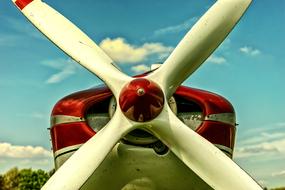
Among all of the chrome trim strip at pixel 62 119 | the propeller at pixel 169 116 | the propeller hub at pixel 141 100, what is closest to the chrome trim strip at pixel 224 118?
the propeller at pixel 169 116

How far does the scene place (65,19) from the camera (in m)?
8.56

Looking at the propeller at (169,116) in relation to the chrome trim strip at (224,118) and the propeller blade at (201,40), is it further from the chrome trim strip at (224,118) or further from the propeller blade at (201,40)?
the chrome trim strip at (224,118)

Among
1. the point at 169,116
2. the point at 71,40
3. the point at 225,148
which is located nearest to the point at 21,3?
the point at 71,40

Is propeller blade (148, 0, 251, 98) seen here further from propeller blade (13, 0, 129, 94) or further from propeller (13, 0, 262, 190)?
propeller blade (13, 0, 129, 94)

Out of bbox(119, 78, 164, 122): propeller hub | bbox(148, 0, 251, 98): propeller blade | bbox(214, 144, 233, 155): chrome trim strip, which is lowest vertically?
bbox(214, 144, 233, 155): chrome trim strip

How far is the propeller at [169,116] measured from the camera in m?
6.83

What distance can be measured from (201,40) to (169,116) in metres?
1.29

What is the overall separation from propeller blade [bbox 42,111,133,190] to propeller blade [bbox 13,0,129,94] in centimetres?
58

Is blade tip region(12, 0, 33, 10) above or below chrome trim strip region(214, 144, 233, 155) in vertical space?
above

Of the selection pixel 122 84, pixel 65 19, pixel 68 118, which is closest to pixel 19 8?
pixel 65 19

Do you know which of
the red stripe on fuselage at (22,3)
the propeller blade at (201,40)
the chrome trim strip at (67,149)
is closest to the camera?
the propeller blade at (201,40)

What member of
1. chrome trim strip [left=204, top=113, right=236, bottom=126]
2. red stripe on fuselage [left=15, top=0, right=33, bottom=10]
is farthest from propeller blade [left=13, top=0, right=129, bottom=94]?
chrome trim strip [left=204, top=113, right=236, bottom=126]

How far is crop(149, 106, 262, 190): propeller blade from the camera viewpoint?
273 inches

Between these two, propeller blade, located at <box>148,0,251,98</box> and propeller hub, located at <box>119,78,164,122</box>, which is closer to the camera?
propeller hub, located at <box>119,78,164,122</box>
